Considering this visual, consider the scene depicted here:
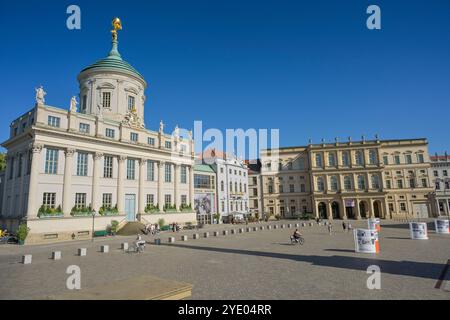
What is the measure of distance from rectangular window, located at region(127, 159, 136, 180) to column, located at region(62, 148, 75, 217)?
903cm

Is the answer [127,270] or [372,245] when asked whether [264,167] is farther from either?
[127,270]

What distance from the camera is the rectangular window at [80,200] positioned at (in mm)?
36250

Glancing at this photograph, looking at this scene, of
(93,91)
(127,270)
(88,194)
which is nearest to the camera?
(127,270)

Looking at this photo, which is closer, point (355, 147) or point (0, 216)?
point (0, 216)

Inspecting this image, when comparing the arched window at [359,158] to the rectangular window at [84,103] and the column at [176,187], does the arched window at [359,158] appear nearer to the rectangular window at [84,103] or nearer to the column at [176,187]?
the column at [176,187]

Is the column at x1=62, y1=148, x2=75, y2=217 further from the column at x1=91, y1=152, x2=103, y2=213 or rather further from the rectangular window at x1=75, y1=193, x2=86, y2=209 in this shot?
the column at x1=91, y1=152, x2=103, y2=213

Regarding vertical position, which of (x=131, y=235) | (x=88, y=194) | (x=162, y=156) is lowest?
(x=131, y=235)

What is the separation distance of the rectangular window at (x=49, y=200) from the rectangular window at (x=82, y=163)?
4.27 metres

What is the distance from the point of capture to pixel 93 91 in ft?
153

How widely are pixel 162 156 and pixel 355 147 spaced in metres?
51.4

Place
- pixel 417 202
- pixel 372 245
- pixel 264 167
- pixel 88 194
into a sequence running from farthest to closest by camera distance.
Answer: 1. pixel 264 167
2. pixel 417 202
3. pixel 88 194
4. pixel 372 245

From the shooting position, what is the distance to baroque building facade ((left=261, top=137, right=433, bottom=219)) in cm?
6856

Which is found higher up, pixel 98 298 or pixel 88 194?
pixel 88 194

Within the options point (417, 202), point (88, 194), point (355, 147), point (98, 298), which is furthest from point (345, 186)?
point (98, 298)
